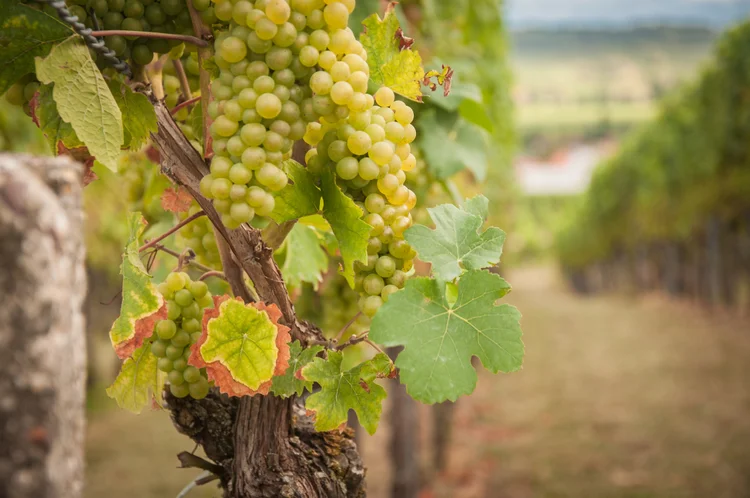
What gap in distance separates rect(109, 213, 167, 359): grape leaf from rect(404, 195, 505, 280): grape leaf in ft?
1.43

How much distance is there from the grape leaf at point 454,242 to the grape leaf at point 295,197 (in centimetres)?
18

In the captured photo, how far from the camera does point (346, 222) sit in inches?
39.4

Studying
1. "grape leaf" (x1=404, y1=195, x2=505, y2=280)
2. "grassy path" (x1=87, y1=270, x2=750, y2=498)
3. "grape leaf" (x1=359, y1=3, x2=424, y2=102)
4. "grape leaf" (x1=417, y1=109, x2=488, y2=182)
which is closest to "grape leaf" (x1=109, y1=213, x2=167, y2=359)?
"grape leaf" (x1=404, y1=195, x2=505, y2=280)

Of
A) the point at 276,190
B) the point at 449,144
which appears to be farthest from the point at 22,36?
the point at 449,144

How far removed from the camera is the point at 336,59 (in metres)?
0.96

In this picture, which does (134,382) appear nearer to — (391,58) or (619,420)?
(391,58)

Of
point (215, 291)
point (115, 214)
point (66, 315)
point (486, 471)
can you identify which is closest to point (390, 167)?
point (66, 315)

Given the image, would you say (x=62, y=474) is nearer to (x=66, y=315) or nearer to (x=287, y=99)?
(x=66, y=315)

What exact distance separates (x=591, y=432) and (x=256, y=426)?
9.59 meters

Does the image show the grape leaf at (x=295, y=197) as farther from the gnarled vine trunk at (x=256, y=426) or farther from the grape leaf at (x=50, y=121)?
the grape leaf at (x=50, y=121)

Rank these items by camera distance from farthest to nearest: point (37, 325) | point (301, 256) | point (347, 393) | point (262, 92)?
point (301, 256), point (347, 393), point (262, 92), point (37, 325)

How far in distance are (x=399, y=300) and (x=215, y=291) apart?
1005 mm

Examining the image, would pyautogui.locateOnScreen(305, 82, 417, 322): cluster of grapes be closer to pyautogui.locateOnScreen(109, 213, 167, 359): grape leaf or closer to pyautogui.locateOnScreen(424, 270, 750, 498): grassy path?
pyautogui.locateOnScreen(109, 213, 167, 359): grape leaf

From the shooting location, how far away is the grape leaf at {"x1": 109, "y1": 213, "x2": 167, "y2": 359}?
3.24 feet
